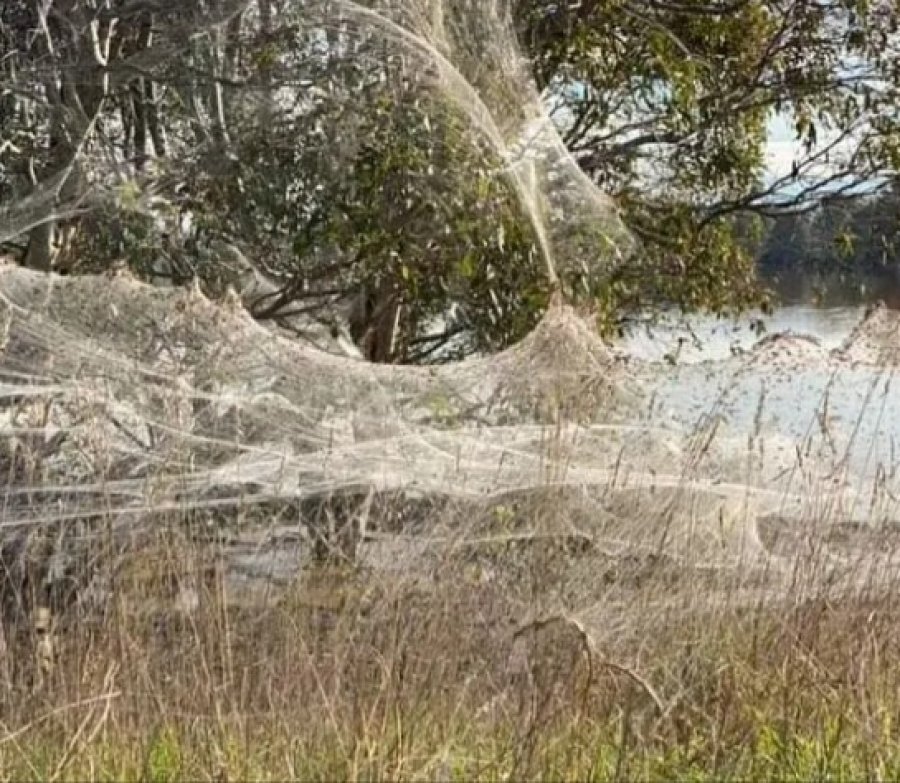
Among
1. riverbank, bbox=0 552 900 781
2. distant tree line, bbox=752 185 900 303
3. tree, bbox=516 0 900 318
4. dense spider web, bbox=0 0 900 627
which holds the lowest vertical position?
riverbank, bbox=0 552 900 781

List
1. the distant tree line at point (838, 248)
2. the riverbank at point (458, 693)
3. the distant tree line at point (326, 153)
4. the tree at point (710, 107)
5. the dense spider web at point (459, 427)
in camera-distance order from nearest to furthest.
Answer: the riverbank at point (458, 693)
the dense spider web at point (459, 427)
the distant tree line at point (326, 153)
the tree at point (710, 107)
the distant tree line at point (838, 248)

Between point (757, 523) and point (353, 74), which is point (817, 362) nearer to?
point (757, 523)

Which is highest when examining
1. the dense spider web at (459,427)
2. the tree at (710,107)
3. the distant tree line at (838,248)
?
the tree at (710,107)

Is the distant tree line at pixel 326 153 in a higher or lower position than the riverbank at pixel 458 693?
higher

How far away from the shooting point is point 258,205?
632 centimetres

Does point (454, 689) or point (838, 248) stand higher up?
point (838, 248)

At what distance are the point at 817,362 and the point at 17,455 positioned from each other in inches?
96.6

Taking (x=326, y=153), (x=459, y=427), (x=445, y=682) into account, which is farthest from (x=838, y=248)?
(x=445, y=682)

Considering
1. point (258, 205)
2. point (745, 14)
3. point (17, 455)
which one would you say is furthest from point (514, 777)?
point (745, 14)

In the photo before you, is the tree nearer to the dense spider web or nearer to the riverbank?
the dense spider web

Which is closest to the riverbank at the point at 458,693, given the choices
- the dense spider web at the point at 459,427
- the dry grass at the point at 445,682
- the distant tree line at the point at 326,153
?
Answer: the dry grass at the point at 445,682

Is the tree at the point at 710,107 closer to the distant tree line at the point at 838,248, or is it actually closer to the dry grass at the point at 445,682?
the distant tree line at the point at 838,248

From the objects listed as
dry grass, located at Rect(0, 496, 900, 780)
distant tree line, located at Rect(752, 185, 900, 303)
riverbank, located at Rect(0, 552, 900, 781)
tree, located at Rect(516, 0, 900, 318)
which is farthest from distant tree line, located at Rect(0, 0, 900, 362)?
riverbank, located at Rect(0, 552, 900, 781)

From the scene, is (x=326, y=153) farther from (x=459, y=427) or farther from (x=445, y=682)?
(x=445, y=682)
